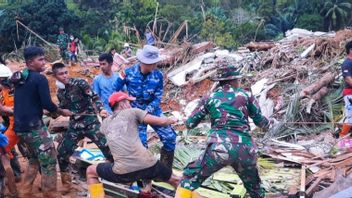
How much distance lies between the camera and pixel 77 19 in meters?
31.5

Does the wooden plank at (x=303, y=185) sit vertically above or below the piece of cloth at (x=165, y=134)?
below

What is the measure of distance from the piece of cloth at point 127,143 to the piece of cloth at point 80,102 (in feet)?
4.40

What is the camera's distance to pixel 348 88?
24.4 ft

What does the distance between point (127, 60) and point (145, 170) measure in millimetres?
11398

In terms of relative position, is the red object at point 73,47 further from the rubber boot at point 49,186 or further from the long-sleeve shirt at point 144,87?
the rubber boot at point 49,186

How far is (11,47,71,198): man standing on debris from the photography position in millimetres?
5516

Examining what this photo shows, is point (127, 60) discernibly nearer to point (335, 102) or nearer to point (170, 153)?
point (335, 102)

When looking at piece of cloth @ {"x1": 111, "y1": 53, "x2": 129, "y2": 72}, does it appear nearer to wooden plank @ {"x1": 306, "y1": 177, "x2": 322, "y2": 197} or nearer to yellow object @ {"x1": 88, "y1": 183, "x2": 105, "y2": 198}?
wooden plank @ {"x1": 306, "y1": 177, "x2": 322, "y2": 197}

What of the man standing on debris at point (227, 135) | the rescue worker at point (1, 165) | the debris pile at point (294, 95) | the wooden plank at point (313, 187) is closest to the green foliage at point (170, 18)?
the debris pile at point (294, 95)

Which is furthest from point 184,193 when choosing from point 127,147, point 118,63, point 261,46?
point 118,63

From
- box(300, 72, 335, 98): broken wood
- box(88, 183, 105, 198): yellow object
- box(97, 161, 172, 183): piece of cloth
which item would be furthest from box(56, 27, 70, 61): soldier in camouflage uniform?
box(97, 161, 172, 183): piece of cloth

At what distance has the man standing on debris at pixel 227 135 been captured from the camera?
15.0ft

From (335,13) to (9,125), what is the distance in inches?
1441

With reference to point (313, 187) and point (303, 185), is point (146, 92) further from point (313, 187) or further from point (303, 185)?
point (313, 187)
